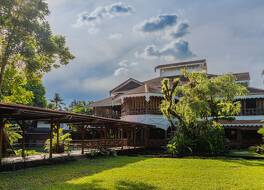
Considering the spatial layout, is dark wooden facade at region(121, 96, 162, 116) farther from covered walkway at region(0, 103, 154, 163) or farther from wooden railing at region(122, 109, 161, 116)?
covered walkway at region(0, 103, 154, 163)

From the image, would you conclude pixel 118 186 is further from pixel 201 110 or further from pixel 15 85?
pixel 15 85

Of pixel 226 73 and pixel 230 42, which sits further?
pixel 226 73

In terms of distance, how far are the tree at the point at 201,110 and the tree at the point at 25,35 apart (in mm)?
9886

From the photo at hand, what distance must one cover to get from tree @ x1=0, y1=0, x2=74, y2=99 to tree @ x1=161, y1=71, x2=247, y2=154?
9886 mm

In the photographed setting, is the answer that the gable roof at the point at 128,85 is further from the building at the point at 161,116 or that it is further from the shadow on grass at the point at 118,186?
the shadow on grass at the point at 118,186

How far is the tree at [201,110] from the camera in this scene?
23.3m

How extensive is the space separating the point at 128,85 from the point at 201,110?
18.1 m

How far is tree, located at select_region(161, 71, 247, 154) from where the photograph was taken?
23.3m

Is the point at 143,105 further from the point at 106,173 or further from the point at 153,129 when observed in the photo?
the point at 106,173

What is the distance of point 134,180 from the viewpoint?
11086mm

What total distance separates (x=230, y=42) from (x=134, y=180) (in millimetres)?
11905

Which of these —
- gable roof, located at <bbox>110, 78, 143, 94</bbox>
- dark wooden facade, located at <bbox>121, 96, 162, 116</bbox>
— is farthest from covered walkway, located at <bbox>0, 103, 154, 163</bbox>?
gable roof, located at <bbox>110, 78, 143, 94</bbox>

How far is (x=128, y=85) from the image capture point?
133 ft

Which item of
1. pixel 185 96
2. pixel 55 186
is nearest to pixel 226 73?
pixel 185 96
